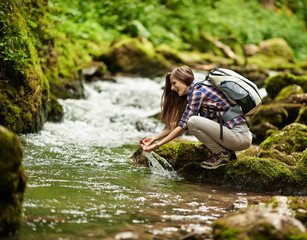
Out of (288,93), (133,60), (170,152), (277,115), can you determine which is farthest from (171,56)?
(170,152)

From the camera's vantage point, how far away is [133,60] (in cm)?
1620

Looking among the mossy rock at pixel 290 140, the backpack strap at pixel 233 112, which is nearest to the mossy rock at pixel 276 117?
the mossy rock at pixel 290 140

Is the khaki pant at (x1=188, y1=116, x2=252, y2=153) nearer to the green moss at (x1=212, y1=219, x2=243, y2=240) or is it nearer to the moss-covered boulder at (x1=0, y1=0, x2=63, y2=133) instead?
the green moss at (x1=212, y1=219, x2=243, y2=240)

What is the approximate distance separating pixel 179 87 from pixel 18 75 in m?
3.74

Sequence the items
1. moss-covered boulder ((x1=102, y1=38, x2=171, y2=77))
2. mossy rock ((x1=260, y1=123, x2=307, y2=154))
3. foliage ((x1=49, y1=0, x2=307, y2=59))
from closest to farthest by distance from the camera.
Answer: mossy rock ((x1=260, y1=123, x2=307, y2=154)) < moss-covered boulder ((x1=102, y1=38, x2=171, y2=77)) < foliage ((x1=49, y1=0, x2=307, y2=59))

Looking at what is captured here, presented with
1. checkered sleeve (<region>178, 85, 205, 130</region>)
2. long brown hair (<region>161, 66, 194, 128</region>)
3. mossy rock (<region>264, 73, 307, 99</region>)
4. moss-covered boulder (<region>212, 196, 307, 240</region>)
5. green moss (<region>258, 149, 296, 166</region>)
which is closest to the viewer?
moss-covered boulder (<region>212, 196, 307, 240</region>)

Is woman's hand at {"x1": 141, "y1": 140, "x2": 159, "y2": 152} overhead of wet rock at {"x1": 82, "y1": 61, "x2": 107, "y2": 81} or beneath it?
beneath

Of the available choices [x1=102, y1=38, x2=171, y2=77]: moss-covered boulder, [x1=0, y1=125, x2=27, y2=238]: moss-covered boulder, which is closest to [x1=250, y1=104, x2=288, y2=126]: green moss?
[x1=102, y1=38, x2=171, y2=77]: moss-covered boulder

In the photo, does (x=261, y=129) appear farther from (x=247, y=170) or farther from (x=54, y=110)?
(x=54, y=110)

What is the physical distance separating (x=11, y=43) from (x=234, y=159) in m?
4.59

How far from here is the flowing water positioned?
9.99ft

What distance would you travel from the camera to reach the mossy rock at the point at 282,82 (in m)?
10.5

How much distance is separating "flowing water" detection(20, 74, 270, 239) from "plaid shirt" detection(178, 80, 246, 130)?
0.94m

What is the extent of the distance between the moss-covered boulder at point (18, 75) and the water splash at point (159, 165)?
9.59ft
